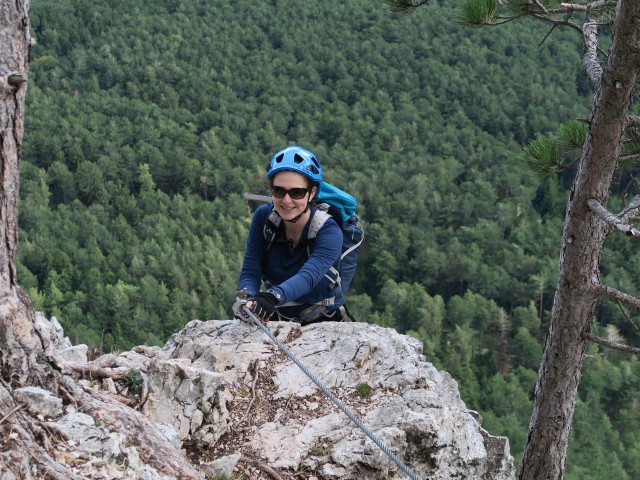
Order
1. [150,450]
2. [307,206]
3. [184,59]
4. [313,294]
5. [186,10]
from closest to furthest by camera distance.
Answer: [150,450] → [307,206] → [313,294] → [184,59] → [186,10]

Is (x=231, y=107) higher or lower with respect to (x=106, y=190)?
higher

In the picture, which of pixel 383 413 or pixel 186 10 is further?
pixel 186 10

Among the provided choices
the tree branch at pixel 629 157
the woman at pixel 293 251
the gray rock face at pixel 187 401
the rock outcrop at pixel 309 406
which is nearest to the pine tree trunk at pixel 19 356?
the rock outcrop at pixel 309 406

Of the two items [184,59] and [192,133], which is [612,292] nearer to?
[192,133]

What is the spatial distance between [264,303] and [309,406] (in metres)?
0.70

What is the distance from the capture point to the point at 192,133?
90438 mm

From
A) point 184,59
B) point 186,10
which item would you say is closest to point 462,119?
point 184,59

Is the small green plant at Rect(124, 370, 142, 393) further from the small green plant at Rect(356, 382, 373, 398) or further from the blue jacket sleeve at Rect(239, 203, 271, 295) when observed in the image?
the small green plant at Rect(356, 382, 373, 398)

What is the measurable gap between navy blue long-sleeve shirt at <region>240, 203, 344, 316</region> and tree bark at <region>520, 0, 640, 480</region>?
1.47 metres

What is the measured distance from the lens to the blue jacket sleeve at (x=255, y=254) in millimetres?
4832

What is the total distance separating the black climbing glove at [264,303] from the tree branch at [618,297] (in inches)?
77.0

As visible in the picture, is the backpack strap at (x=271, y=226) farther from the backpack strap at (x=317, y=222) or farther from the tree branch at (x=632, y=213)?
the tree branch at (x=632, y=213)

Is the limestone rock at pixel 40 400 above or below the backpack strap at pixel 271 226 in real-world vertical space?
below

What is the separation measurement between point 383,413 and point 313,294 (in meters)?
1.16
